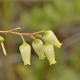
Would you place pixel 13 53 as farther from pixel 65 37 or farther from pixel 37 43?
pixel 37 43

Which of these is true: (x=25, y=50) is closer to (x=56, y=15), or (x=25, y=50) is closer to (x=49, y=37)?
(x=49, y=37)

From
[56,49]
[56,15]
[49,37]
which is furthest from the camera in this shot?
[56,49]

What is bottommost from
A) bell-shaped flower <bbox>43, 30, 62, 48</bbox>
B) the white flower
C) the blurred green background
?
the blurred green background

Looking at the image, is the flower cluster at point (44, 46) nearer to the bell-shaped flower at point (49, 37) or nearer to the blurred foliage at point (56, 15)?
the bell-shaped flower at point (49, 37)

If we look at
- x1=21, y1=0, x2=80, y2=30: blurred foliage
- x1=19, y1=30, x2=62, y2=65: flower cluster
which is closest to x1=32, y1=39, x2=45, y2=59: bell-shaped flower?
x1=19, y1=30, x2=62, y2=65: flower cluster

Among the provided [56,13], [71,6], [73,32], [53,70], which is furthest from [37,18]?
[73,32]

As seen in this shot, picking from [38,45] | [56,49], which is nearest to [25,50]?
[38,45]

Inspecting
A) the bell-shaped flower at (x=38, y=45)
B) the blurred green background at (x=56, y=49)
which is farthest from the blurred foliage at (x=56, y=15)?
the bell-shaped flower at (x=38, y=45)

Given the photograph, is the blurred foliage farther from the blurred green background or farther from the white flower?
the white flower
